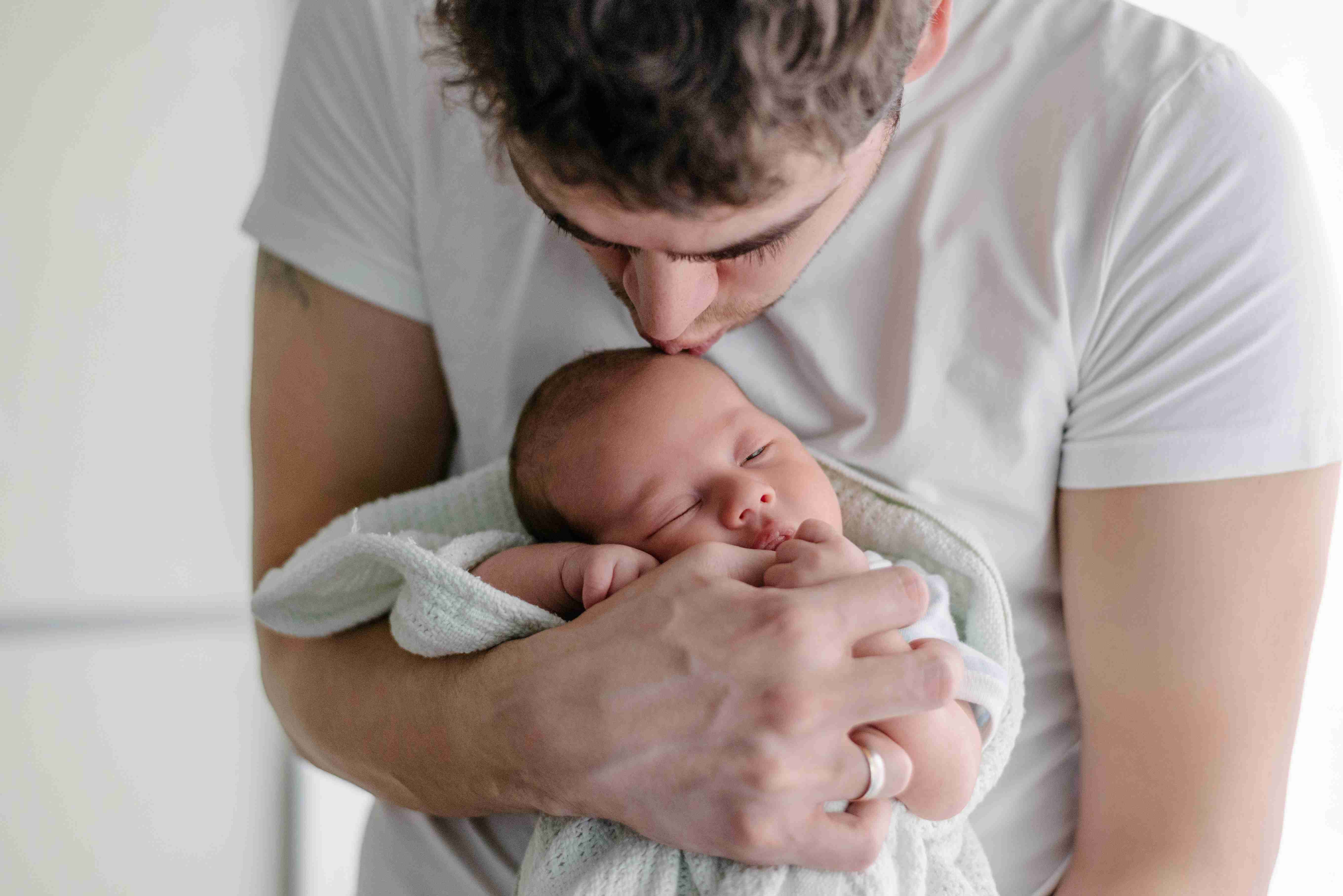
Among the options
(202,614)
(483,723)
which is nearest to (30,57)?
(202,614)

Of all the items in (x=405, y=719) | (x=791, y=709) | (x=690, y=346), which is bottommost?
(x=405, y=719)

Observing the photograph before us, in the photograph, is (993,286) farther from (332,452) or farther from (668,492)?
(332,452)

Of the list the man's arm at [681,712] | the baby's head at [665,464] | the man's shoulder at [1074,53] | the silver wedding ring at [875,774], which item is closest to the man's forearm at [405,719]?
the man's arm at [681,712]

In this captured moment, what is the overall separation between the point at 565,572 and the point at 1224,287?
1.97 ft

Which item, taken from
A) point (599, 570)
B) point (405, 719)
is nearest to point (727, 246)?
point (599, 570)

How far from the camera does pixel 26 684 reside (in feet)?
6.54

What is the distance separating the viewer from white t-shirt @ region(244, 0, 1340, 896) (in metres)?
0.88

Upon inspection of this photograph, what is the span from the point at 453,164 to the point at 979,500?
0.61 m

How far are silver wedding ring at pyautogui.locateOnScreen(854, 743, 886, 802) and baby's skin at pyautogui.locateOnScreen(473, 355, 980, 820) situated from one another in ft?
0.33

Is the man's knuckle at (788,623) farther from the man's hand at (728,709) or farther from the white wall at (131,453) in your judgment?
the white wall at (131,453)

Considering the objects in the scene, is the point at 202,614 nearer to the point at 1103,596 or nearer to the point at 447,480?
the point at 447,480

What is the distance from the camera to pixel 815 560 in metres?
0.85

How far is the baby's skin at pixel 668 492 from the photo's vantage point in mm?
915

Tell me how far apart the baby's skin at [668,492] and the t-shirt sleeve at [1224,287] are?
293mm
